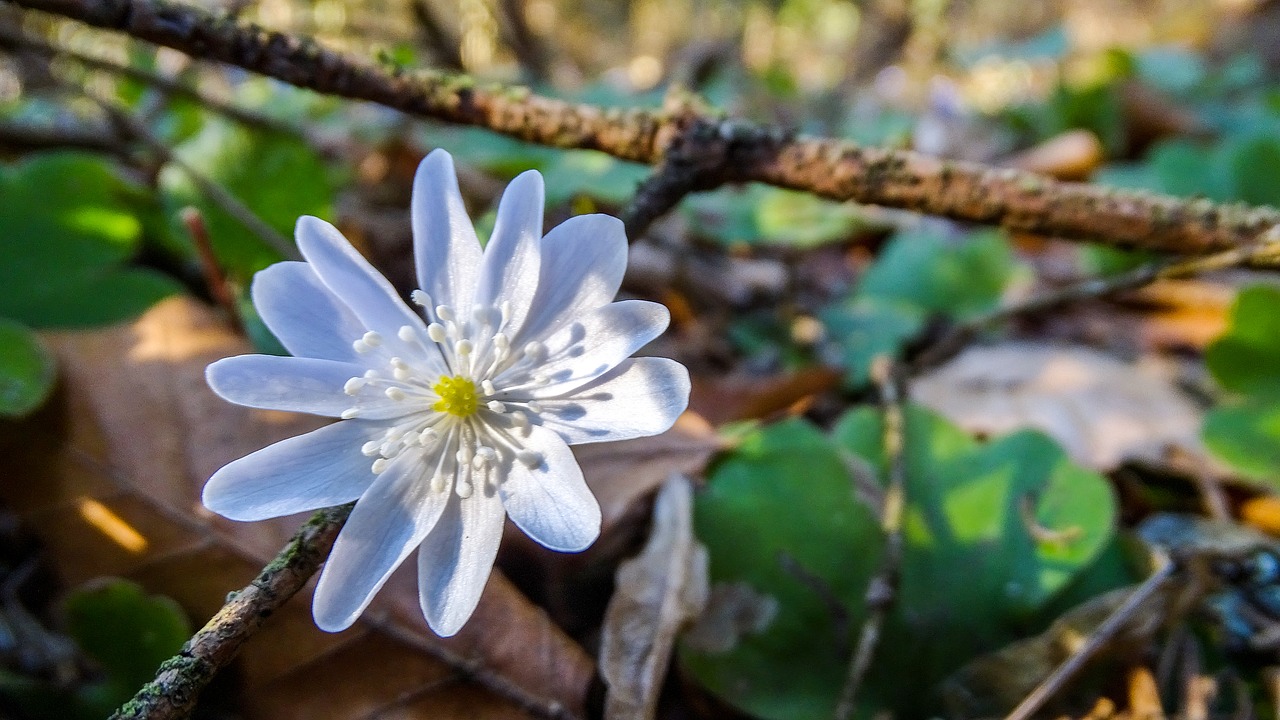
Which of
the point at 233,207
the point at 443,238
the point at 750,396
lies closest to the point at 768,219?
the point at 750,396

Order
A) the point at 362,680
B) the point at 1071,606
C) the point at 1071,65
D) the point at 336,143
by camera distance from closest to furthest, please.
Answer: the point at 362,680 < the point at 1071,606 < the point at 336,143 < the point at 1071,65

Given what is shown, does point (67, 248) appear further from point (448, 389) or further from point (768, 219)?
point (768, 219)

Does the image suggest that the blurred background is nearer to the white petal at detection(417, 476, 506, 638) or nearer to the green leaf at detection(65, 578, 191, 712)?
the green leaf at detection(65, 578, 191, 712)

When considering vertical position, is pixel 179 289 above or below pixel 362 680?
above

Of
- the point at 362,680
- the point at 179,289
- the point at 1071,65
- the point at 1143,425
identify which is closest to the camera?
the point at 362,680

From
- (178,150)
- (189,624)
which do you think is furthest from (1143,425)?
(178,150)

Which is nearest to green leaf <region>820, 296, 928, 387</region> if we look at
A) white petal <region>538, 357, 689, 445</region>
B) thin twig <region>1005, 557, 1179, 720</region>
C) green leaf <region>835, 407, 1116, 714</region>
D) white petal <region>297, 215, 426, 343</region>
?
green leaf <region>835, 407, 1116, 714</region>

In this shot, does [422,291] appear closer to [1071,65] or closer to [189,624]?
[189,624]
